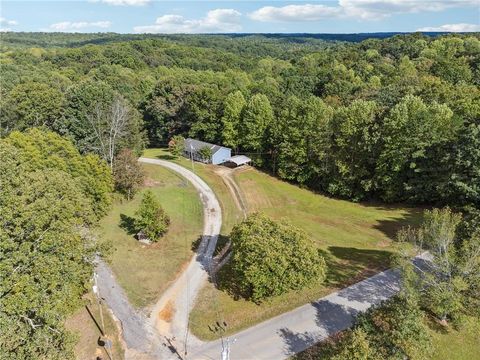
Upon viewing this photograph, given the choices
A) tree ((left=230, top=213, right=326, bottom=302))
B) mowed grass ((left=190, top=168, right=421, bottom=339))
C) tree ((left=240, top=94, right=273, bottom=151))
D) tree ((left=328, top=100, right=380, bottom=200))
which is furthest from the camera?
tree ((left=240, top=94, right=273, bottom=151))

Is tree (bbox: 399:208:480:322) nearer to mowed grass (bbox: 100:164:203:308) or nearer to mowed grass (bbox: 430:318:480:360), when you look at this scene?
mowed grass (bbox: 430:318:480:360)

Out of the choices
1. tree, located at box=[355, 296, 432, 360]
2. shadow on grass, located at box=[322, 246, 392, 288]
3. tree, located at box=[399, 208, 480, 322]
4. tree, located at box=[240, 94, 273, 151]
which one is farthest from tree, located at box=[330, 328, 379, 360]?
tree, located at box=[240, 94, 273, 151]

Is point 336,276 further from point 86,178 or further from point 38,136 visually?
point 38,136

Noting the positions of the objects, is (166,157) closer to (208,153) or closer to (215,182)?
(208,153)

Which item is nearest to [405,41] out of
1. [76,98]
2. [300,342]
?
[76,98]

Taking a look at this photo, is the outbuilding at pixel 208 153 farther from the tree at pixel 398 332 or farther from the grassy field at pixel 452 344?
the tree at pixel 398 332
